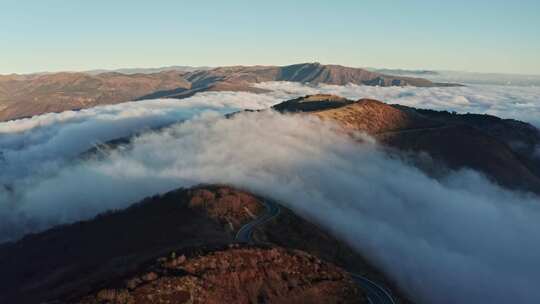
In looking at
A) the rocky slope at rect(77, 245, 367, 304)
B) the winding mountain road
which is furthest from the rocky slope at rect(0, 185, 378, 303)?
the winding mountain road

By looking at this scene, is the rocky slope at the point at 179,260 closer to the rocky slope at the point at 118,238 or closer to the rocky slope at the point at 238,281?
the rocky slope at the point at 238,281

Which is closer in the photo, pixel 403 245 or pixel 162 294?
pixel 162 294

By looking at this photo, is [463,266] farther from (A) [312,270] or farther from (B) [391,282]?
(A) [312,270]

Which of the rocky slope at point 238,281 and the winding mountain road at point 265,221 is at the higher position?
the rocky slope at point 238,281

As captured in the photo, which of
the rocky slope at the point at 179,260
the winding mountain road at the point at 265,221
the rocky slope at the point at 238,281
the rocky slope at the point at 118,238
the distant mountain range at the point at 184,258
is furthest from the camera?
the rocky slope at the point at 118,238

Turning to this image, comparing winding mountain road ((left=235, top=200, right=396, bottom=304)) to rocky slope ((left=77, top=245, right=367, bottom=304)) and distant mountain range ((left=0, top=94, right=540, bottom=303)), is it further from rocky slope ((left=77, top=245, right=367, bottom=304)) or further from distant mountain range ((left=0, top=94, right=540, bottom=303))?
rocky slope ((left=77, top=245, right=367, bottom=304))

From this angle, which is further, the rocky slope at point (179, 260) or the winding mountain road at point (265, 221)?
the winding mountain road at point (265, 221)

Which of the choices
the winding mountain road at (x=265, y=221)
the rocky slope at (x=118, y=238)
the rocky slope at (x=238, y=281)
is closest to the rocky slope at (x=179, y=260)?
the rocky slope at (x=238, y=281)

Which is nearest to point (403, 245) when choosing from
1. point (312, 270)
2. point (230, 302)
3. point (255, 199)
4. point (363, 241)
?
point (363, 241)

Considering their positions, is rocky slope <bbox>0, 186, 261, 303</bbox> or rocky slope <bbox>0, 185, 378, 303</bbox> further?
rocky slope <bbox>0, 186, 261, 303</bbox>
